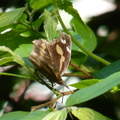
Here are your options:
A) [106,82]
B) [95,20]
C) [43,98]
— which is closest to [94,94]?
[106,82]

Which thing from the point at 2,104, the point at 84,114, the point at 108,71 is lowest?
the point at 2,104

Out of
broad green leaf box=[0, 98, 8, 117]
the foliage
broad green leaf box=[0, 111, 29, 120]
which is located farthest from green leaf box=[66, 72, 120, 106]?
broad green leaf box=[0, 98, 8, 117]

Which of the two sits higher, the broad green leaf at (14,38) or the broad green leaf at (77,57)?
the broad green leaf at (14,38)

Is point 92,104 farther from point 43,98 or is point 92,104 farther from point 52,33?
point 52,33

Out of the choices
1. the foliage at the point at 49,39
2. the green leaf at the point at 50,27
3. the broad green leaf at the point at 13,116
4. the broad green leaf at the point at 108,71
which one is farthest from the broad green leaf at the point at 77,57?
the broad green leaf at the point at 13,116

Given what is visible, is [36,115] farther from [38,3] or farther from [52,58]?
[38,3]

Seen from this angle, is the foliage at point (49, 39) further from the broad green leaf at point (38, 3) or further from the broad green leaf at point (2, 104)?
the broad green leaf at point (2, 104)

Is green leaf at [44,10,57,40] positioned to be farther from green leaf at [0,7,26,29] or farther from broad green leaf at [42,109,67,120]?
broad green leaf at [42,109,67,120]

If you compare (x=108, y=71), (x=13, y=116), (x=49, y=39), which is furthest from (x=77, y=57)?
(x=13, y=116)

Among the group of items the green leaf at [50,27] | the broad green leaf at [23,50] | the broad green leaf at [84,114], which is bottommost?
the broad green leaf at [84,114]
